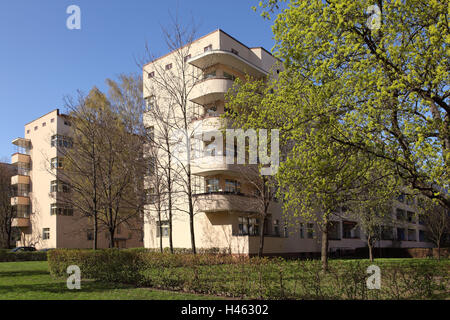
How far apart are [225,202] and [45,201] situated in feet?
A: 89.8

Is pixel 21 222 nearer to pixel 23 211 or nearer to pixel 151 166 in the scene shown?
pixel 23 211

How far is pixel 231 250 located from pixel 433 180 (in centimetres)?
1882

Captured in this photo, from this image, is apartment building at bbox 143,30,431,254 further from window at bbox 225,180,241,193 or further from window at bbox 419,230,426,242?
window at bbox 419,230,426,242

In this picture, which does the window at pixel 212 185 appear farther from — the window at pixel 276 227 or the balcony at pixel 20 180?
the balcony at pixel 20 180

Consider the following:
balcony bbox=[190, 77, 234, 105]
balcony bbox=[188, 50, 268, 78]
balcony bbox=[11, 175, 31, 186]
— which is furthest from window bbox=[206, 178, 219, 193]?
balcony bbox=[11, 175, 31, 186]

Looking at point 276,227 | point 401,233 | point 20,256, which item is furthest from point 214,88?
point 401,233

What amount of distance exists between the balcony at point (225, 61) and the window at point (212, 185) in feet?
27.5

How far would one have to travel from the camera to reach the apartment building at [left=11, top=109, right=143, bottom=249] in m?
41.9

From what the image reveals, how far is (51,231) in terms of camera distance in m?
42.2

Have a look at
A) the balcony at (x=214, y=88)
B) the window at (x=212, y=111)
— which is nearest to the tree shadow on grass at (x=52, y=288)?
the window at (x=212, y=111)

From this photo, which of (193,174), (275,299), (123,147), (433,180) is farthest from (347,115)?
(193,174)

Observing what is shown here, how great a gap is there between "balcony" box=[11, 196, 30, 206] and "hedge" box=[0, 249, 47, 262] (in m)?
12.6

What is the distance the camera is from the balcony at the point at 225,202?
26688 mm

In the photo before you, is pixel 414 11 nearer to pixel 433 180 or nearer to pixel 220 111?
pixel 433 180
